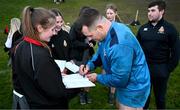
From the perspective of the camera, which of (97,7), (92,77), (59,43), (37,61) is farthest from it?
(97,7)

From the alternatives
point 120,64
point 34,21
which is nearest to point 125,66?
point 120,64

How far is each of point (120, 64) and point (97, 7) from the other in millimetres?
14468

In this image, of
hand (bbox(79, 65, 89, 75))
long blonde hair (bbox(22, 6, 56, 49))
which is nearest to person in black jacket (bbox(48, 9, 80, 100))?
hand (bbox(79, 65, 89, 75))

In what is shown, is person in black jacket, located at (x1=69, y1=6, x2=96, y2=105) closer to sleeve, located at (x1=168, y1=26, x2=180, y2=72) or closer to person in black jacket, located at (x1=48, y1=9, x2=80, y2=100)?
Answer: person in black jacket, located at (x1=48, y1=9, x2=80, y2=100)

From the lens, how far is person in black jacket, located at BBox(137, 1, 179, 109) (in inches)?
220

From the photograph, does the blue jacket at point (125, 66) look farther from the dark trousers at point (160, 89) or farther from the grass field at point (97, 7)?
the grass field at point (97, 7)

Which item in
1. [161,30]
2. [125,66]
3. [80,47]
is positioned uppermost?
[161,30]

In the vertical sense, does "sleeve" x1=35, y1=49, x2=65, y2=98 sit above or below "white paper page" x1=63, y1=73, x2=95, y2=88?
above

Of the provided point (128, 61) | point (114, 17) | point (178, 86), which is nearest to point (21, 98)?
point (128, 61)

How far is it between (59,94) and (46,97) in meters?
0.18

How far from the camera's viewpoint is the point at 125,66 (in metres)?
3.75

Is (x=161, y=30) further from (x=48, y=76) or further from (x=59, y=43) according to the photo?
(x=48, y=76)

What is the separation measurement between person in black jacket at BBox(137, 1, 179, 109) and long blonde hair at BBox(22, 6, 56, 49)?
256 cm

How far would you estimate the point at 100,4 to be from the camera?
18.8 m
